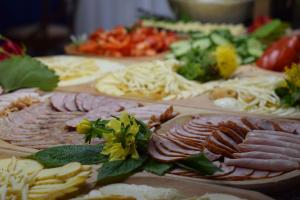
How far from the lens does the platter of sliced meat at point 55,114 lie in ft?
5.97

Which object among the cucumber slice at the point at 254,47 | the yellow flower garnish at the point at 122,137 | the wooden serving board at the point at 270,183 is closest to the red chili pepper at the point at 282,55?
the cucumber slice at the point at 254,47

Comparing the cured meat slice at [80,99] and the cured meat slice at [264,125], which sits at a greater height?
the cured meat slice at [80,99]

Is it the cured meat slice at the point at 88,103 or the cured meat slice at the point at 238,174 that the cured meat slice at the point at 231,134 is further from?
the cured meat slice at the point at 88,103

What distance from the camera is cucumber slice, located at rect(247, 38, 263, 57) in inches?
125

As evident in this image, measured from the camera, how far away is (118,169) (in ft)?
4.88

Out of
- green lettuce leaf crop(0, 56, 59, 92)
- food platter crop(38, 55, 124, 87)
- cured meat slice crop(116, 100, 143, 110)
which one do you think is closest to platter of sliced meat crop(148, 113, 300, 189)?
cured meat slice crop(116, 100, 143, 110)

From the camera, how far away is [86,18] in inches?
261

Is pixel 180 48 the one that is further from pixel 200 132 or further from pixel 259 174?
pixel 259 174

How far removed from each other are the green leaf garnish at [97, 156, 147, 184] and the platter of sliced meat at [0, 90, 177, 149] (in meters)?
0.24

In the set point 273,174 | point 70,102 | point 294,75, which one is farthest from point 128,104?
point 273,174

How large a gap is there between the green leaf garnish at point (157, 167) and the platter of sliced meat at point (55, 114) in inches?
10.0

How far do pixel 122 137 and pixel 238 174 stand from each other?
0.33 m

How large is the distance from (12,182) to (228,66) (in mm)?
1549

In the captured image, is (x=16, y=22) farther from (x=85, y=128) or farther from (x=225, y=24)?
(x=85, y=128)
